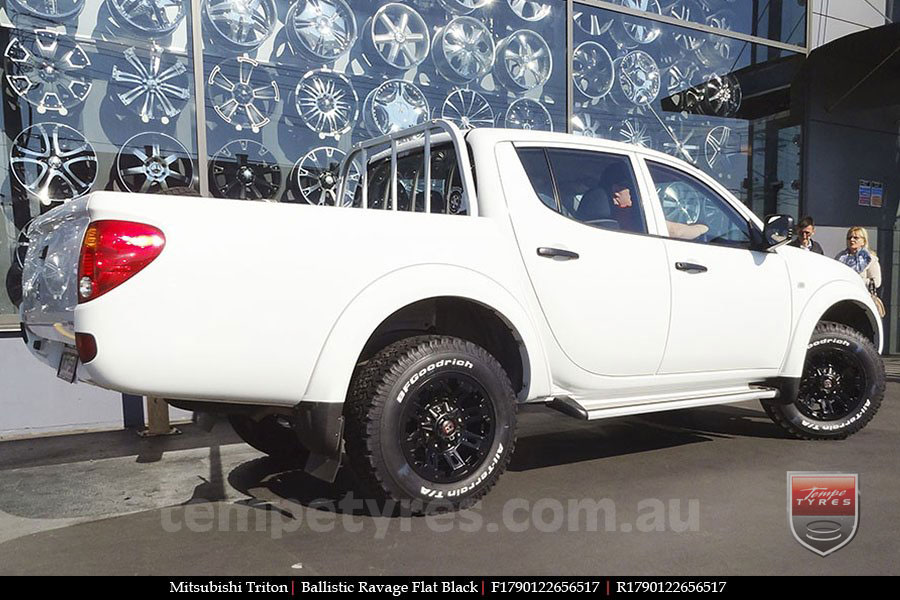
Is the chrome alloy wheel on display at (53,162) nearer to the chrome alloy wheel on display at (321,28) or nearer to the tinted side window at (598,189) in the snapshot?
the chrome alloy wheel on display at (321,28)

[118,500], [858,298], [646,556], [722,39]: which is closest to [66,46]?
[118,500]

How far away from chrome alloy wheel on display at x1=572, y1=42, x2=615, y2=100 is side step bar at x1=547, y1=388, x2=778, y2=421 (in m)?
5.14

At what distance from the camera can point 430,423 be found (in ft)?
10.4

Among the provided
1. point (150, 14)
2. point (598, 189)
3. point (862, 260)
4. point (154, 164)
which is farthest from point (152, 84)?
point (862, 260)

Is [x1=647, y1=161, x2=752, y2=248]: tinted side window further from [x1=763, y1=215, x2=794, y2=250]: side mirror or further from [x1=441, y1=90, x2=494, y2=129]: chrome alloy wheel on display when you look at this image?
[x1=441, y1=90, x2=494, y2=129]: chrome alloy wheel on display

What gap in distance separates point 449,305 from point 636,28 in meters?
6.38

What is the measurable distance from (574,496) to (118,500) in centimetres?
236

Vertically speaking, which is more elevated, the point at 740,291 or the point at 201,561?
the point at 740,291

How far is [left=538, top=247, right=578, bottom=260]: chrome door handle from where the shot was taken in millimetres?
3449

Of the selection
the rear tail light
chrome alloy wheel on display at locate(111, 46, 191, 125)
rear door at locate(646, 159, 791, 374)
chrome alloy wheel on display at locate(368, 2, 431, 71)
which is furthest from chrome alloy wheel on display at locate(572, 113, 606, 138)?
the rear tail light

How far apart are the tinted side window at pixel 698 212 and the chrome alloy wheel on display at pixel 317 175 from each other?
3.84m

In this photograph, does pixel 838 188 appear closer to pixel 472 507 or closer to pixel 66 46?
pixel 472 507

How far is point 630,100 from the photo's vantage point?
28.1 feet

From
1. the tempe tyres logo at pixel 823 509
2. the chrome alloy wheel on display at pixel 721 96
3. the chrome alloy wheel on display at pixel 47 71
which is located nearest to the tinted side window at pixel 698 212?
the tempe tyres logo at pixel 823 509
